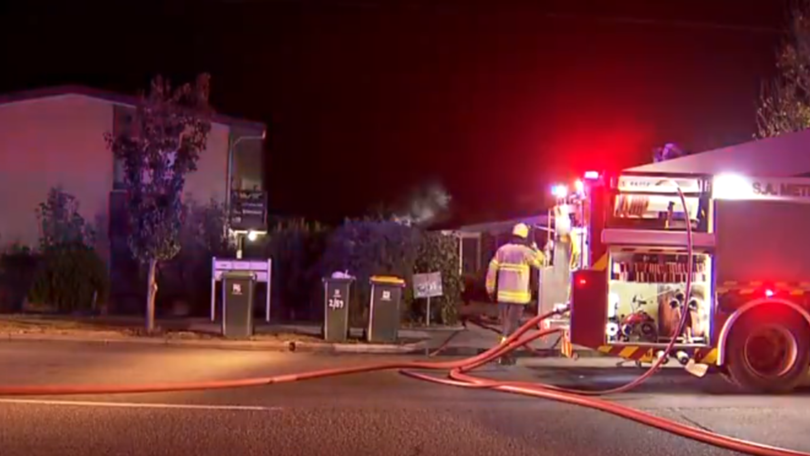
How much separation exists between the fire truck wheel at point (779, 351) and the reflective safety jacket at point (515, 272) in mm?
3038

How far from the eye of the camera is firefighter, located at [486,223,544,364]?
12.6m

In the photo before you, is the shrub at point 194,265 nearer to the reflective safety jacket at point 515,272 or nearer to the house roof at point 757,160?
the reflective safety jacket at point 515,272

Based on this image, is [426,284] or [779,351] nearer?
[779,351]

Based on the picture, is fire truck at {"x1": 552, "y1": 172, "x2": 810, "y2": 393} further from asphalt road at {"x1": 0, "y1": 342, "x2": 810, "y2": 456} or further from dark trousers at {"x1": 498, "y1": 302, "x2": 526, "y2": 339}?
dark trousers at {"x1": 498, "y1": 302, "x2": 526, "y2": 339}

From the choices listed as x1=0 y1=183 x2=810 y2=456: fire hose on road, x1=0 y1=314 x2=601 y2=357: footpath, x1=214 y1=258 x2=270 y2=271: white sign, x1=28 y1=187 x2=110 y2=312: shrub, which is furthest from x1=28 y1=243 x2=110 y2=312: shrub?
x1=0 y1=183 x2=810 y2=456: fire hose on road

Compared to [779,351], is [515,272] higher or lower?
higher

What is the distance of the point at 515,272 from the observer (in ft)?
41.6

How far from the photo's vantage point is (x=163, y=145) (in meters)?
16.4

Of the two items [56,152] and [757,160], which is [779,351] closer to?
[757,160]

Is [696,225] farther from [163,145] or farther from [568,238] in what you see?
[163,145]

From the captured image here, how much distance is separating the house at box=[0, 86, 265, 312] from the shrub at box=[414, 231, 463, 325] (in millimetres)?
6678

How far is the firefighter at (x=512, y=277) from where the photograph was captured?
498 inches

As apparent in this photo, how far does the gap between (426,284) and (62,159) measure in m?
10.5

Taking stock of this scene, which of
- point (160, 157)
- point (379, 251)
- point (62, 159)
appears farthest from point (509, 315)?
point (62, 159)
